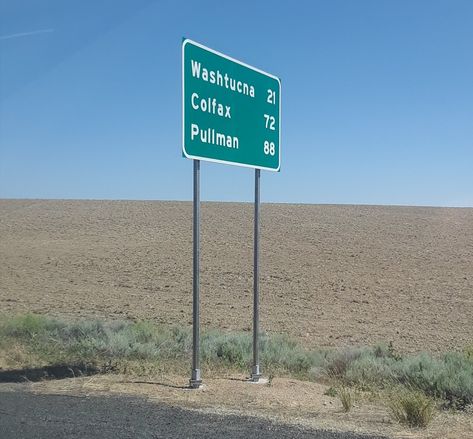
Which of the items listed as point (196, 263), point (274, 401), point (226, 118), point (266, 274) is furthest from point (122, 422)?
point (266, 274)

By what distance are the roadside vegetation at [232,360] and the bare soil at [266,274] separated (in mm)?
5143

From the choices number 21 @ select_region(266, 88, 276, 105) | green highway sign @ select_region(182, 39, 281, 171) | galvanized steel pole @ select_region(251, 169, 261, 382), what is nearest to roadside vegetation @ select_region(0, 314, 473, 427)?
galvanized steel pole @ select_region(251, 169, 261, 382)

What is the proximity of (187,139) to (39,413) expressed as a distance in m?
3.75

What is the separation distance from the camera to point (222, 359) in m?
11.4

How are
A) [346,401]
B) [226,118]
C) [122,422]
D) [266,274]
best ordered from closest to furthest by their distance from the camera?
[122,422]
[346,401]
[226,118]
[266,274]

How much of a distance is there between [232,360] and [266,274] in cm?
2327

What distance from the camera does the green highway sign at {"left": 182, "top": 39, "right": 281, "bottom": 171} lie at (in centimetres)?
890

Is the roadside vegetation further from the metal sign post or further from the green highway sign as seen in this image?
the green highway sign

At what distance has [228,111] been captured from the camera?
31.9 ft

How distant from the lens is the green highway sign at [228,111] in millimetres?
8898

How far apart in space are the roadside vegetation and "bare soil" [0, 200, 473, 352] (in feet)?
16.9

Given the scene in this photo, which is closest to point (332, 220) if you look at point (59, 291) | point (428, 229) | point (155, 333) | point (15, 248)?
point (428, 229)

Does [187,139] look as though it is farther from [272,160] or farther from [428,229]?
[428,229]

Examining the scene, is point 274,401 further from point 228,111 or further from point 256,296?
point 228,111
